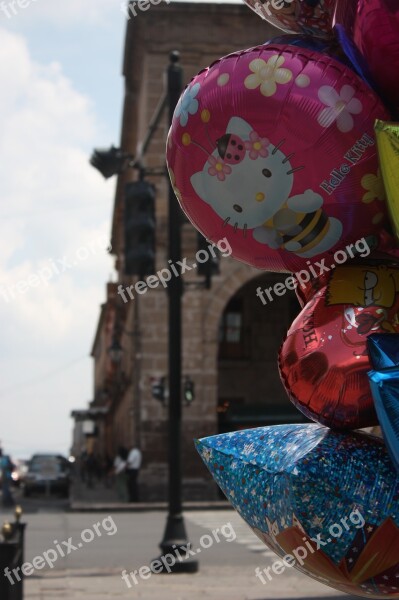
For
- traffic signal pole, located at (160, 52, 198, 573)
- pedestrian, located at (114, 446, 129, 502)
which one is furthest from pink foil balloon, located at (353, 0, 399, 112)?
pedestrian, located at (114, 446, 129, 502)

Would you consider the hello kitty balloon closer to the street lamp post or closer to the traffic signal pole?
the street lamp post

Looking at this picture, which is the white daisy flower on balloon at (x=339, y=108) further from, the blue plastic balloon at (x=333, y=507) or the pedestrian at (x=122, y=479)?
the pedestrian at (x=122, y=479)

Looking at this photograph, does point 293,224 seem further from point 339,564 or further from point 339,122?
point 339,564

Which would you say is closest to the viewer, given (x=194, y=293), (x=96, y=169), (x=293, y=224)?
(x=293, y=224)

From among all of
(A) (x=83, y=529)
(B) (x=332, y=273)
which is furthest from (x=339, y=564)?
(A) (x=83, y=529)

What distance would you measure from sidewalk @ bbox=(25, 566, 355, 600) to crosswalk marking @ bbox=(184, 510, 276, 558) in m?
2.41

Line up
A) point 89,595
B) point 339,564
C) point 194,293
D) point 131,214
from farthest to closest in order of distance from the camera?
point 194,293, point 131,214, point 89,595, point 339,564

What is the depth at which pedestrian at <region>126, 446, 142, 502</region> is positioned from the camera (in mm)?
24188

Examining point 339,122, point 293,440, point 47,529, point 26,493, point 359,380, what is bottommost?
point 26,493

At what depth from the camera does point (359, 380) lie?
328cm

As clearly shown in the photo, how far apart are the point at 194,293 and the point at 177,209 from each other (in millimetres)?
Answer: 14656

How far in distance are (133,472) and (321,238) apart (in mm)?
21620

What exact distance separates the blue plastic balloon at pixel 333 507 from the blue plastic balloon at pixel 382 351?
13.3 inches

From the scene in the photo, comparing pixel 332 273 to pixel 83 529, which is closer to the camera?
pixel 332 273
